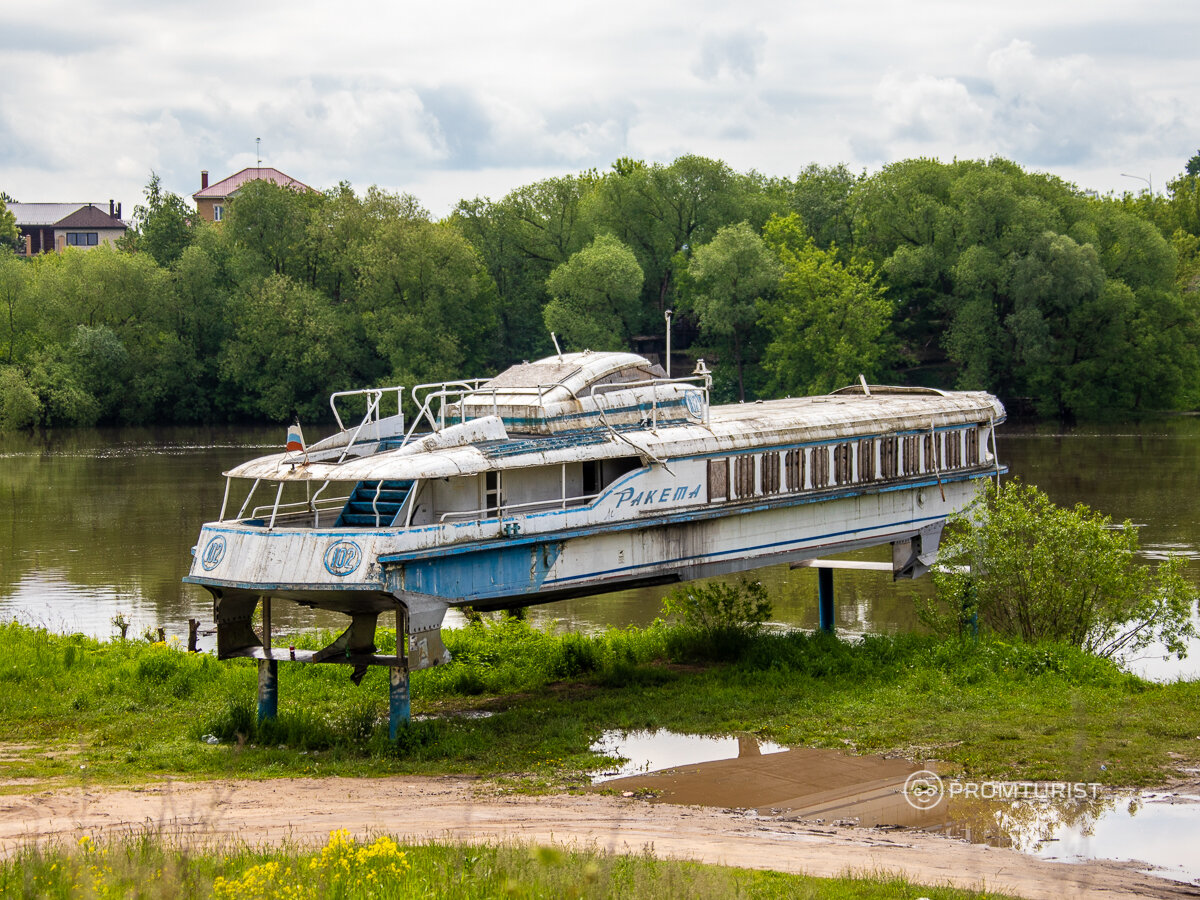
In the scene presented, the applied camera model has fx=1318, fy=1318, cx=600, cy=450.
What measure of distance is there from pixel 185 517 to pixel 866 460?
26925 mm

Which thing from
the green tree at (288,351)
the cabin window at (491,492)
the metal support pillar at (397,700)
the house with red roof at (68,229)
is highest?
the house with red roof at (68,229)

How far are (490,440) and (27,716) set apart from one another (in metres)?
8.22

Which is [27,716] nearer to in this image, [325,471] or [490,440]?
[325,471]

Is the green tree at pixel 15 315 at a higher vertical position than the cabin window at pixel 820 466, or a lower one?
higher

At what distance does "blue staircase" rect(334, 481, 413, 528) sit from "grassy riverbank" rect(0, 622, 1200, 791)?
9.15 feet

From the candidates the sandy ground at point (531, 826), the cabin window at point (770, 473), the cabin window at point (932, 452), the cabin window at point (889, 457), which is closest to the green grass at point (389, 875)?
the sandy ground at point (531, 826)

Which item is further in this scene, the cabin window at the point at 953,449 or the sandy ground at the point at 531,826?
the cabin window at the point at 953,449

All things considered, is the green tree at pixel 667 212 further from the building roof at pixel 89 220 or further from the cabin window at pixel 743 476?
the building roof at pixel 89 220

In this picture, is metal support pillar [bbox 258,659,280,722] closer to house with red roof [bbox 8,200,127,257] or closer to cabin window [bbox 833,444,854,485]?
cabin window [bbox 833,444,854,485]

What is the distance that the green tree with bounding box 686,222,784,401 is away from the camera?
2758 inches

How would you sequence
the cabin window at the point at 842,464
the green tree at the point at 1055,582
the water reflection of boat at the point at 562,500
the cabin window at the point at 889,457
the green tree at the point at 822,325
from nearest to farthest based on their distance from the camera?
the water reflection of boat at the point at 562,500, the green tree at the point at 1055,582, the cabin window at the point at 842,464, the cabin window at the point at 889,457, the green tree at the point at 822,325

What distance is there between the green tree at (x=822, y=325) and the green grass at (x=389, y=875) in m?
56.5

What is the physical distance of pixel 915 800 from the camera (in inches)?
628

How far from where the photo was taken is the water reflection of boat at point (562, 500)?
18.0 m
